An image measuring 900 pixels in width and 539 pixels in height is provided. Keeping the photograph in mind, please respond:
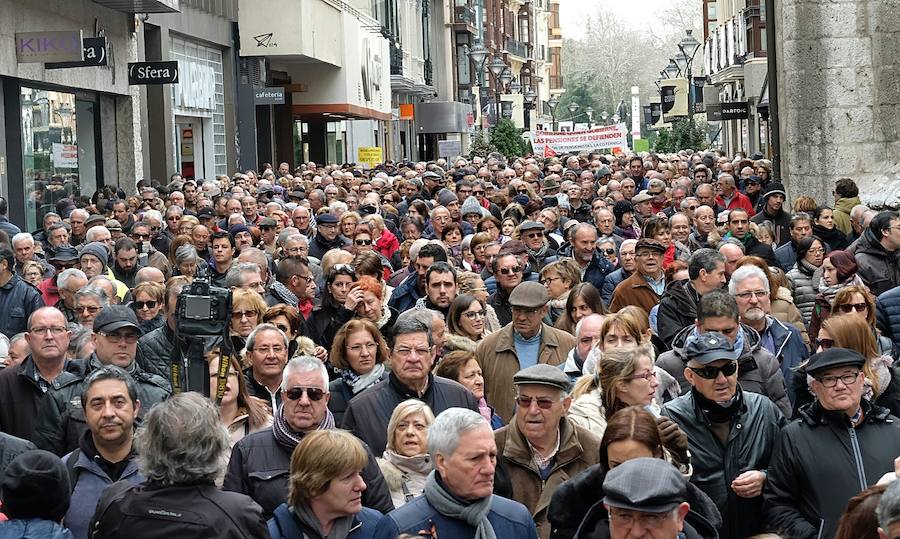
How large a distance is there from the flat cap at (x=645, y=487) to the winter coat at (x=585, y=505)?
578 mm

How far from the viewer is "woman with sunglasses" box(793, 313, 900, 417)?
299 inches

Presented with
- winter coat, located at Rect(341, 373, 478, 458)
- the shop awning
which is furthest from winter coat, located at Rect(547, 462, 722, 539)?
the shop awning

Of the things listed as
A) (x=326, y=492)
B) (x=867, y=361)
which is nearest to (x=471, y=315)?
(x=867, y=361)

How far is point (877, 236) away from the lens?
12.4 m

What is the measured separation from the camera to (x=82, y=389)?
776 cm

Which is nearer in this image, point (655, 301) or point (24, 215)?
point (655, 301)

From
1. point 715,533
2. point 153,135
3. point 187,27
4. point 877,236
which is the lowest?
point 715,533

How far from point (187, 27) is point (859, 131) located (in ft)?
57.2

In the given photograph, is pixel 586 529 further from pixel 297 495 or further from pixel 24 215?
pixel 24 215

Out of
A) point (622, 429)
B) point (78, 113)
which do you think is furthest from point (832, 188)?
point (622, 429)

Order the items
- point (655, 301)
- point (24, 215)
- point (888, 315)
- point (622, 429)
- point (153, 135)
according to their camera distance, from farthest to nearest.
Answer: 1. point (153, 135)
2. point (24, 215)
3. point (655, 301)
4. point (888, 315)
5. point (622, 429)

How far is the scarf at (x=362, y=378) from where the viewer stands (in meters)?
8.59

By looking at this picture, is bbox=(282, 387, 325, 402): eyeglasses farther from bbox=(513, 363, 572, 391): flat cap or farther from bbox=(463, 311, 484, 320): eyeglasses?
bbox=(463, 311, 484, 320): eyeglasses

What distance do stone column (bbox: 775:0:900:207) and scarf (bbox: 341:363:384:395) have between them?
12250mm
